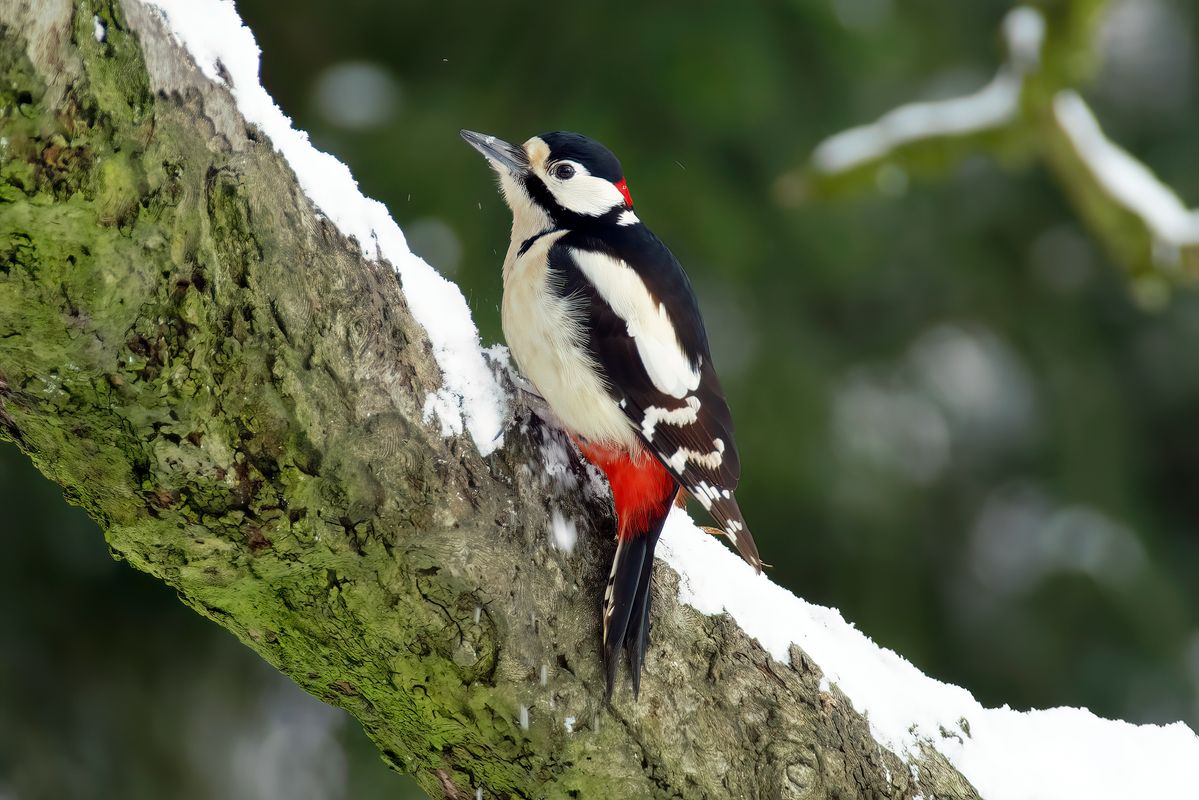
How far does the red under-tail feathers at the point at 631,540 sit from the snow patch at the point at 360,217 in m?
0.28

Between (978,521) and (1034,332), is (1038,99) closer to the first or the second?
(1034,332)

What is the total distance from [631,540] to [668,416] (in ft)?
1.41

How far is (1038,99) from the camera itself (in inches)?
163

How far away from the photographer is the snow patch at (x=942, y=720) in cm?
240

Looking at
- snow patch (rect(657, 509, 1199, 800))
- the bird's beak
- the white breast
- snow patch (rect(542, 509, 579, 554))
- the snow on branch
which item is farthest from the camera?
the bird's beak

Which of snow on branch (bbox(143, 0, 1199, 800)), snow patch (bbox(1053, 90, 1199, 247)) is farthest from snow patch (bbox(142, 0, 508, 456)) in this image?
snow patch (bbox(1053, 90, 1199, 247))

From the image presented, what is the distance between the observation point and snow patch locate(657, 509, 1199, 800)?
94.5 inches

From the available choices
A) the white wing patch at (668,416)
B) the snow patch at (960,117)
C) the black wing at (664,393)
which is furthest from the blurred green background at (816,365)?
the white wing patch at (668,416)

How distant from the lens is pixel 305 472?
6.31 feet

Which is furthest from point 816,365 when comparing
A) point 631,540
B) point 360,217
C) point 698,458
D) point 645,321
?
point 360,217

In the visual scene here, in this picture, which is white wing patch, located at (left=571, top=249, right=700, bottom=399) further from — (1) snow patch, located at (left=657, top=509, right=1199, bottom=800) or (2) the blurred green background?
(2) the blurred green background

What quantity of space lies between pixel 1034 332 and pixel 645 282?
4.06 metres

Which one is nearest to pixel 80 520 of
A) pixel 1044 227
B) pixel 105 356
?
pixel 105 356

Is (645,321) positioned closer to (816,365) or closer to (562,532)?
(562,532)
